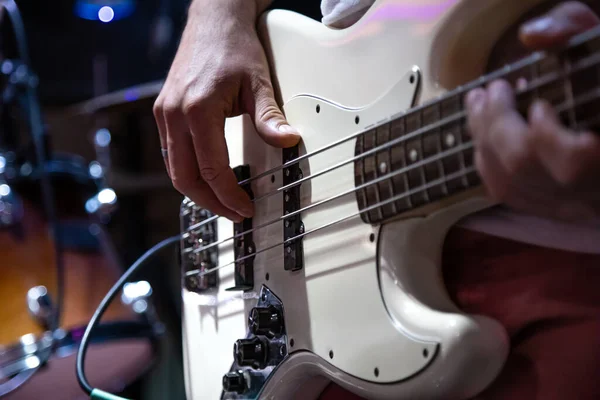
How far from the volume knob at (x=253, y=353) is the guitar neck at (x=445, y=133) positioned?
224mm

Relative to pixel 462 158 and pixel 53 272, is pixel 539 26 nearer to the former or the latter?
pixel 462 158

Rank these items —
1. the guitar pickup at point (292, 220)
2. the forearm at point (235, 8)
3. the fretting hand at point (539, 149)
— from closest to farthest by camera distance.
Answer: the fretting hand at point (539, 149), the guitar pickup at point (292, 220), the forearm at point (235, 8)

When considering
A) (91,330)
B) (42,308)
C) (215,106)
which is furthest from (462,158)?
(42,308)

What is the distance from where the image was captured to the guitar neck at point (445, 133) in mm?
407

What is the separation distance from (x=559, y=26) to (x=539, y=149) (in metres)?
0.09

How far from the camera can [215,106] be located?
0.77 metres

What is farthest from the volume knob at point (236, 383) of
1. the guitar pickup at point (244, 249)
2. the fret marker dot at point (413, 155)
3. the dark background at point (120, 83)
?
the dark background at point (120, 83)

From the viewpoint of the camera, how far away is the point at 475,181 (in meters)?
0.46

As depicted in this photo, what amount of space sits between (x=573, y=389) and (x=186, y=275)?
22.5 inches

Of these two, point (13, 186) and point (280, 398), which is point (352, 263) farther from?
point (13, 186)

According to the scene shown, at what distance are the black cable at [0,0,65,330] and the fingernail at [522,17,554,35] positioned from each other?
3.92 feet

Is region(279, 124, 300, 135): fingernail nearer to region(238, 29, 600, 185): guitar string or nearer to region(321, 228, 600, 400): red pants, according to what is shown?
region(238, 29, 600, 185): guitar string

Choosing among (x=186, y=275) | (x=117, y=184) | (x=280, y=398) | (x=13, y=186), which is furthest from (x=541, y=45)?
(x=117, y=184)

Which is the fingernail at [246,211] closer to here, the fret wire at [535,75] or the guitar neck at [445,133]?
the guitar neck at [445,133]
